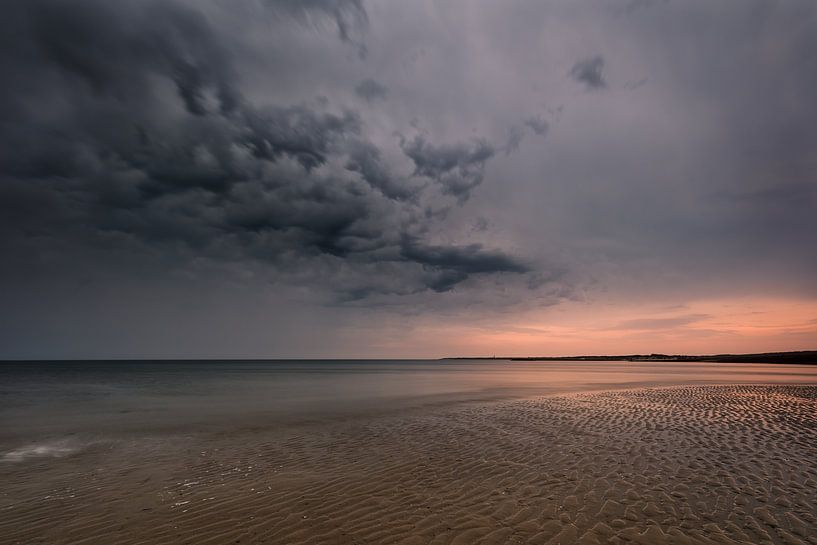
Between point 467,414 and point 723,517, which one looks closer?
point 723,517

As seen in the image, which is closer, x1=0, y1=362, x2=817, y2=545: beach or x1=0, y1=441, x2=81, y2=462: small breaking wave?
x1=0, y1=362, x2=817, y2=545: beach

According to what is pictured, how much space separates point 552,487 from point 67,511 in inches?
453

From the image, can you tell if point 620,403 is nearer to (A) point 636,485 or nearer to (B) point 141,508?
(A) point 636,485

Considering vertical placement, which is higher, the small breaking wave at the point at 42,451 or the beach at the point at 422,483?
the beach at the point at 422,483

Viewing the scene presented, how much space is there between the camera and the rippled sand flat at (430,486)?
7449 mm

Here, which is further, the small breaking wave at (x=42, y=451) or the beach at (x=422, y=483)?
the small breaking wave at (x=42, y=451)

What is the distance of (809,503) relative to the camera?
28.3 feet

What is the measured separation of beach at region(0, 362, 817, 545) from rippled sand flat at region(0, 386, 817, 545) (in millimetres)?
49

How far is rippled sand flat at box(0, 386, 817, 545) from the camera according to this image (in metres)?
7.45

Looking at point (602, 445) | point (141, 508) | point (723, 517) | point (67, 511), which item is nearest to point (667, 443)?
point (602, 445)

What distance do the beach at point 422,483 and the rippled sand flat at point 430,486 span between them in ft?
0.16

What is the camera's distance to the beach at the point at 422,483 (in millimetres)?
7477

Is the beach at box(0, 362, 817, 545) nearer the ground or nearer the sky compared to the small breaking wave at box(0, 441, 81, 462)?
nearer the sky

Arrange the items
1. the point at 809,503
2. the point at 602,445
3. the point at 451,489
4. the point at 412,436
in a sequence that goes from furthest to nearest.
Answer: the point at 412,436
the point at 602,445
the point at 451,489
the point at 809,503
